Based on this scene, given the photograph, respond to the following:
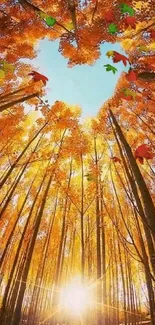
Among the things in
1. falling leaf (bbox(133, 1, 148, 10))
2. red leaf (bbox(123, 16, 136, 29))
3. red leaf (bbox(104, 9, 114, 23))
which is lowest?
red leaf (bbox(123, 16, 136, 29))

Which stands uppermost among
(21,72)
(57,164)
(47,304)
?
(21,72)

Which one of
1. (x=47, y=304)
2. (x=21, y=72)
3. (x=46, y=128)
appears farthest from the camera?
(x=47, y=304)

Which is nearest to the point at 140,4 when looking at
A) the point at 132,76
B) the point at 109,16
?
the point at 109,16

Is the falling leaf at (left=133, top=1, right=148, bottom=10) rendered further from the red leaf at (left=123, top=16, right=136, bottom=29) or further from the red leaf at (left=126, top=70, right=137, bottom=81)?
the red leaf at (left=126, top=70, right=137, bottom=81)

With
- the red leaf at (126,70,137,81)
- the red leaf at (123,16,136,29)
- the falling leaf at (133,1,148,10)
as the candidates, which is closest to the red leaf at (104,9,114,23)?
the red leaf at (123,16,136,29)

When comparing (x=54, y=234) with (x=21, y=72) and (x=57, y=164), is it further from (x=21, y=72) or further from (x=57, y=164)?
(x=21, y=72)

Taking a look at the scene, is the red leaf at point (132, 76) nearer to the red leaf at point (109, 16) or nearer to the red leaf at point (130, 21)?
the red leaf at point (130, 21)

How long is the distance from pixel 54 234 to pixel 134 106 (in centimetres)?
1029

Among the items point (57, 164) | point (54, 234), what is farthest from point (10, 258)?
point (57, 164)

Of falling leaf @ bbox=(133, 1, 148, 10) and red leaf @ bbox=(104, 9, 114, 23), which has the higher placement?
falling leaf @ bbox=(133, 1, 148, 10)

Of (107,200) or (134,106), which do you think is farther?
(107,200)

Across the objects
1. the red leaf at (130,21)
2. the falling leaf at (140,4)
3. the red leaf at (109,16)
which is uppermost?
the falling leaf at (140,4)

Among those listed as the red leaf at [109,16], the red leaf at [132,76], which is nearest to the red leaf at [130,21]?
the red leaf at [109,16]

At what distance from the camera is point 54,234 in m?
16.4
